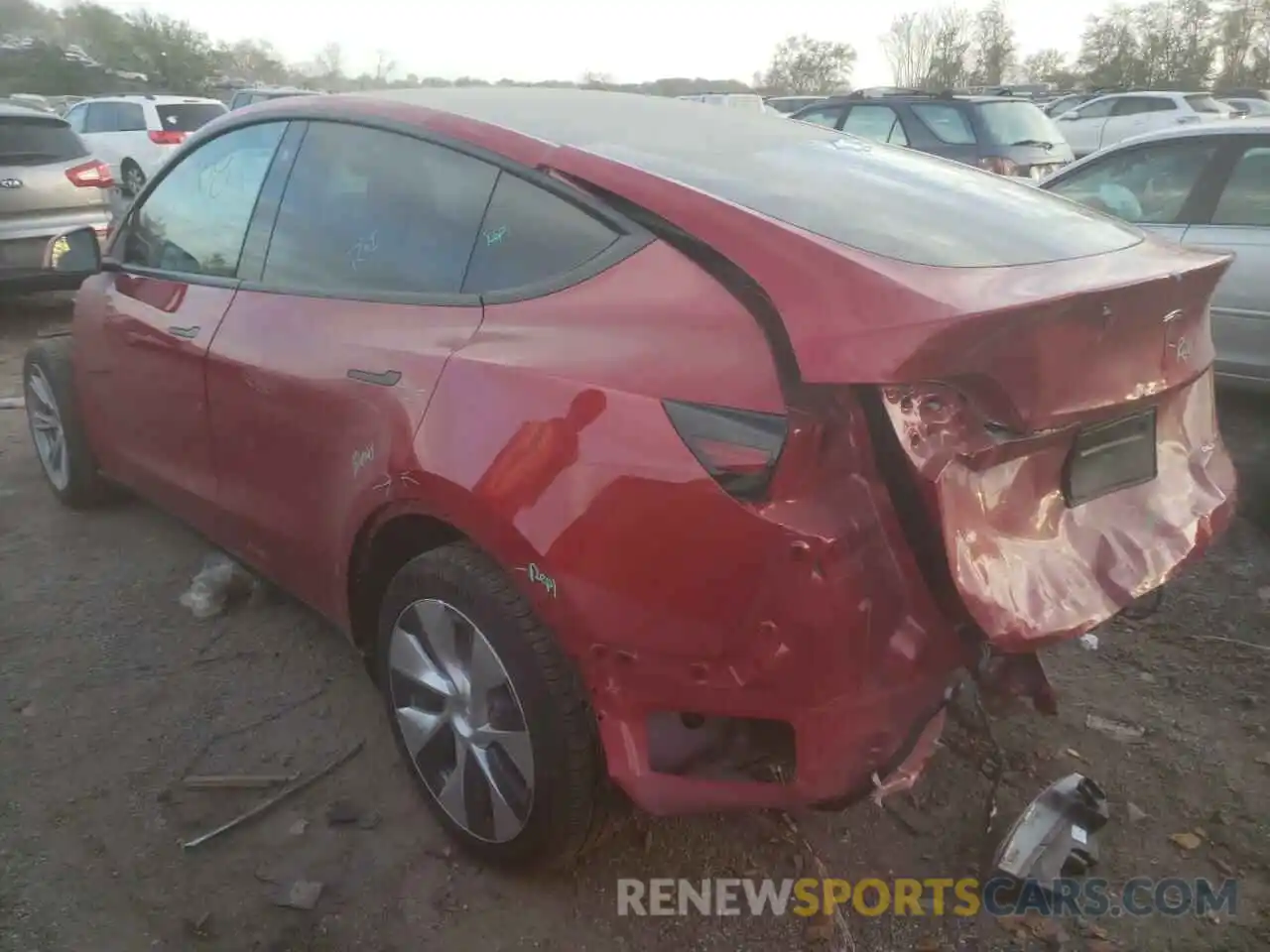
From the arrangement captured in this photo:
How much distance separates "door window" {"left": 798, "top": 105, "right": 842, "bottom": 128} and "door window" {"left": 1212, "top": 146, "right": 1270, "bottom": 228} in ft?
21.8

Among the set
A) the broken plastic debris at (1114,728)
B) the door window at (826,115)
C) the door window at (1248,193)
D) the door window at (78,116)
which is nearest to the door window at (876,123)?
the door window at (826,115)

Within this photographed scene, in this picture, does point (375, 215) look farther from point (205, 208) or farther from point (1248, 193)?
point (1248, 193)

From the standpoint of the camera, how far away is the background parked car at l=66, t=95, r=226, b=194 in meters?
14.9

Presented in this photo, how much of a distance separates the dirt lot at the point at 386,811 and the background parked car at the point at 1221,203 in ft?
6.30

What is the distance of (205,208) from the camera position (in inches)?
131

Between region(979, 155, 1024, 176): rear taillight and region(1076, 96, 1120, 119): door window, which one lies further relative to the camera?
region(1076, 96, 1120, 119): door window

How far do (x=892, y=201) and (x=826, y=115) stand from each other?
10.3 metres

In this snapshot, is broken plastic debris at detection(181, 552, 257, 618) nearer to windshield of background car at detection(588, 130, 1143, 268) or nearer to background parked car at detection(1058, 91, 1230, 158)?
windshield of background car at detection(588, 130, 1143, 268)

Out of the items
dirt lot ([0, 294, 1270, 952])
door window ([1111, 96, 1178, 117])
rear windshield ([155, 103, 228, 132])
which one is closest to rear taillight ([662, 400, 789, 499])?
dirt lot ([0, 294, 1270, 952])

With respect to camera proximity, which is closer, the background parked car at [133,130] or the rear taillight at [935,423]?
the rear taillight at [935,423]

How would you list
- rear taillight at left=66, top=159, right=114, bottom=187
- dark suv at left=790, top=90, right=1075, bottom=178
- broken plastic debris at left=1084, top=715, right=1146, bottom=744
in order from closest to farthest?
broken plastic debris at left=1084, top=715, right=1146, bottom=744 → rear taillight at left=66, top=159, right=114, bottom=187 → dark suv at left=790, top=90, right=1075, bottom=178

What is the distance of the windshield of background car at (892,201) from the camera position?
2.00 meters

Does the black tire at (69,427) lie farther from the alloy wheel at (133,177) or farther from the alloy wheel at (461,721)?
the alloy wheel at (133,177)

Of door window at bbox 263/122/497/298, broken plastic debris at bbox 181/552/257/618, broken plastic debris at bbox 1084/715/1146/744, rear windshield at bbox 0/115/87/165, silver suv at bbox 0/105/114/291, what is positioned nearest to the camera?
door window at bbox 263/122/497/298
